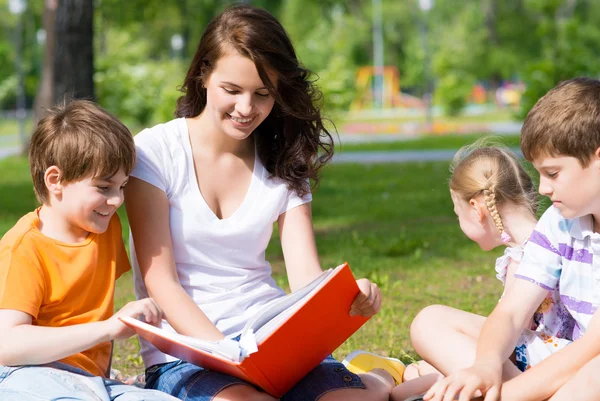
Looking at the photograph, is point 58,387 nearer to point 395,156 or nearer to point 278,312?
point 278,312

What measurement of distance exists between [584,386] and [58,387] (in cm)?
139

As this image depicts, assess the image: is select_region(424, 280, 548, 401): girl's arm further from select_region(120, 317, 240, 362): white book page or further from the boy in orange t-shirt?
the boy in orange t-shirt

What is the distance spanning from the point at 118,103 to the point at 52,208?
63.0ft

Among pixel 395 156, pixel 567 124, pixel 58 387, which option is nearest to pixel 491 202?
pixel 567 124

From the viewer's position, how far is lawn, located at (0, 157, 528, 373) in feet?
13.4

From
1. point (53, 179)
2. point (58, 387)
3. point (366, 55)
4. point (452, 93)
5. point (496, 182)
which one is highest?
point (53, 179)

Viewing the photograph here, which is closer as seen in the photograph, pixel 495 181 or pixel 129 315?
pixel 129 315

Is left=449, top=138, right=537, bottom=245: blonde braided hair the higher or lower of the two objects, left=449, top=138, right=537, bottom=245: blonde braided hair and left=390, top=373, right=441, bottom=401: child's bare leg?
the higher

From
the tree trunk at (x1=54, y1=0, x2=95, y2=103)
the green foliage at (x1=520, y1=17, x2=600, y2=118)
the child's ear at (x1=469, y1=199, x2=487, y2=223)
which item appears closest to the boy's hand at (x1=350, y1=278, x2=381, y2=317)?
the child's ear at (x1=469, y1=199, x2=487, y2=223)

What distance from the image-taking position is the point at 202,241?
280 cm

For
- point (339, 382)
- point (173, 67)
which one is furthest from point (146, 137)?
point (173, 67)

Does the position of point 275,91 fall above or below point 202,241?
above

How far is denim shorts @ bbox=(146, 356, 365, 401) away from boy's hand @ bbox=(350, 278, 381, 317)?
26 cm

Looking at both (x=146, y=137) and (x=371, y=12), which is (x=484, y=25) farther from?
(x=146, y=137)
